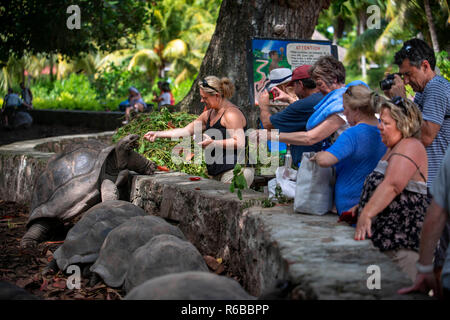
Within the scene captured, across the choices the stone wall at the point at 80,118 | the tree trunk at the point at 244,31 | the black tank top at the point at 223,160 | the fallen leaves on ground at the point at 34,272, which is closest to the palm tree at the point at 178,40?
the stone wall at the point at 80,118

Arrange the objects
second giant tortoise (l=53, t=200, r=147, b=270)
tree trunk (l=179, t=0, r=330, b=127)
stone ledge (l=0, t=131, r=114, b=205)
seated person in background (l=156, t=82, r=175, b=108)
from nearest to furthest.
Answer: second giant tortoise (l=53, t=200, r=147, b=270)
stone ledge (l=0, t=131, r=114, b=205)
tree trunk (l=179, t=0, r=330, b=127)
seated person in background (l=156, t=82, r=175, b=108)

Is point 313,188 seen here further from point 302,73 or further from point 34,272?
point 34,272

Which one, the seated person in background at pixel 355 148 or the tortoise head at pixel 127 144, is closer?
the seated person in background at pixel 355 148

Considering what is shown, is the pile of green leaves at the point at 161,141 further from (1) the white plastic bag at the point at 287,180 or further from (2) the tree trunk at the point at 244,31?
(1) the white plastic bag at the point at 287,180

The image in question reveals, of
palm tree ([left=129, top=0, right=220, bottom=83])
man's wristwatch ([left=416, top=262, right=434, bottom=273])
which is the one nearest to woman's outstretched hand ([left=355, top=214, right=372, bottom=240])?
man's wristwatch ([left=416, top=262, right=434, bottom=273])

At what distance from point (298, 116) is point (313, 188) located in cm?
100

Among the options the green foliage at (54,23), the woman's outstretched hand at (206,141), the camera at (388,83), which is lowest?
the woman's outstretched hand at (206,141)

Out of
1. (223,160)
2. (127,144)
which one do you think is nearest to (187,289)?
(223,160)

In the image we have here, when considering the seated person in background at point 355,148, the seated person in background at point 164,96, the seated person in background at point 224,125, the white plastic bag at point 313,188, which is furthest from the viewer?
the seated person in background at point 164,96

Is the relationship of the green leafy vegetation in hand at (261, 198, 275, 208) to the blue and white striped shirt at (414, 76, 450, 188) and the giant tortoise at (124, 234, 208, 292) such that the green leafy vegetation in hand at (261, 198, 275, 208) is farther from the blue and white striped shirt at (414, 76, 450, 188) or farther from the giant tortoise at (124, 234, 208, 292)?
the blue and white striped shirt at (414, 76, 450, 188)

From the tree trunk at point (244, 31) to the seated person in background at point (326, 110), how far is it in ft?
14.8

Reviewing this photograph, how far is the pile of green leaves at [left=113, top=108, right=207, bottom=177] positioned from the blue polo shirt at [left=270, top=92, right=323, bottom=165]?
2729mm

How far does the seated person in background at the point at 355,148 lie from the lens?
401cm

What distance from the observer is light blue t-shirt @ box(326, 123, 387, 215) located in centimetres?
402
